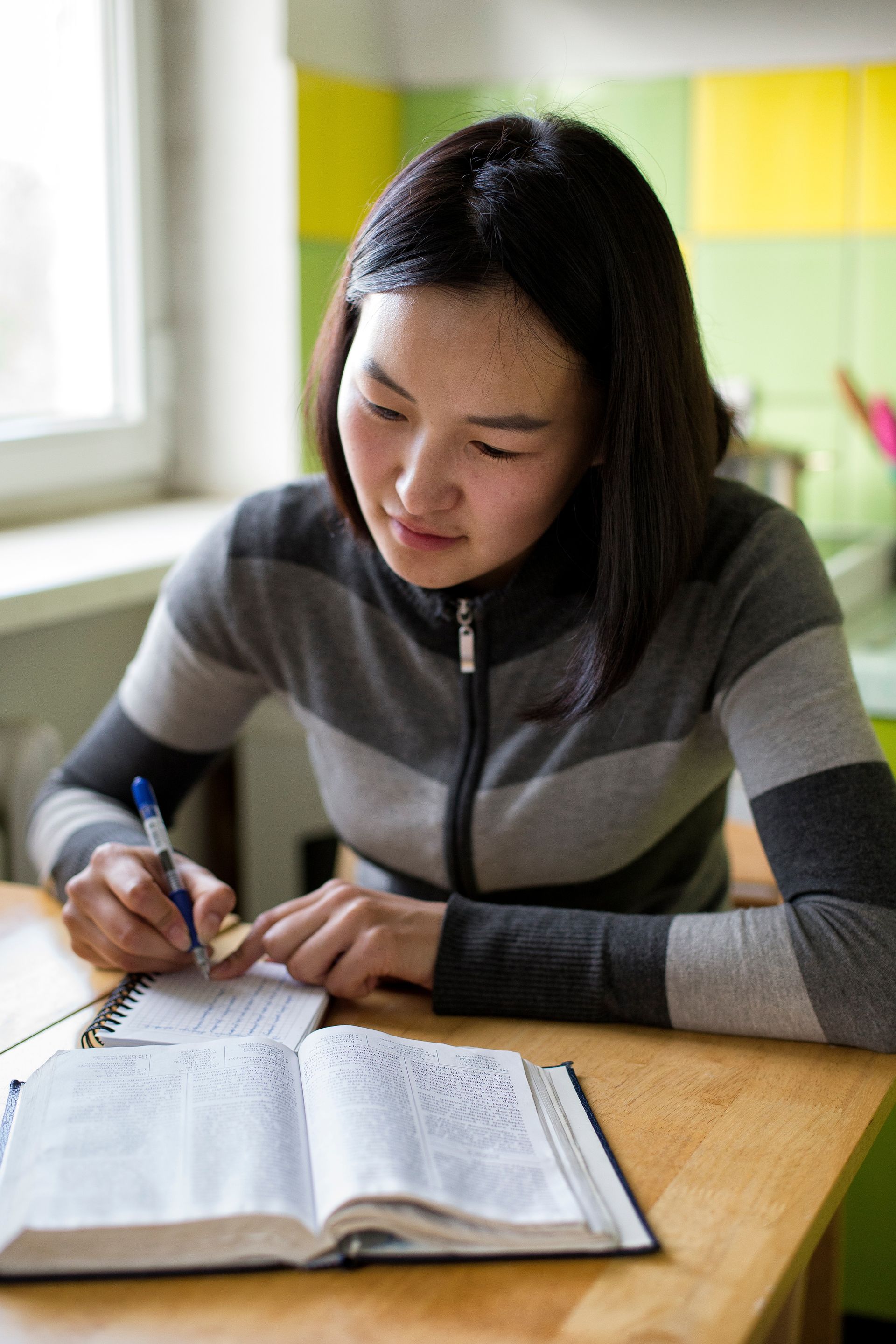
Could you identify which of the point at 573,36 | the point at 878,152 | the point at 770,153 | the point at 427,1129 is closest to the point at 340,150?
the point at 573,36

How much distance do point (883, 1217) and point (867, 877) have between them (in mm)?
891

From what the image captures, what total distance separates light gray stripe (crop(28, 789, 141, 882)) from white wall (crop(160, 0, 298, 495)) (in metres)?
1.01

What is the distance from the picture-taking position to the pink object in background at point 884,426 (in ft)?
6.77

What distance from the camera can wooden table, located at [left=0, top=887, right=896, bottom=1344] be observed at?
65 cm

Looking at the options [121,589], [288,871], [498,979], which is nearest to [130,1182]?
[498,979]

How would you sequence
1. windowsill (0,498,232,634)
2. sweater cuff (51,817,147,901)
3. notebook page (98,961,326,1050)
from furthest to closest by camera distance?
windowsill (0,498,232,634) < sweater cuff (51,817,147,901) < notebook page (98,961,326,1050)

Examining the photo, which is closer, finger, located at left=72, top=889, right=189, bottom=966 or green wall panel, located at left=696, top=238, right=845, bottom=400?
finger, located at left=72, top=889, right=189, bottom=966

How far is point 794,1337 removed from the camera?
49.1 inches

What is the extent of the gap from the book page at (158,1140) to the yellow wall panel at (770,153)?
5.71 ft

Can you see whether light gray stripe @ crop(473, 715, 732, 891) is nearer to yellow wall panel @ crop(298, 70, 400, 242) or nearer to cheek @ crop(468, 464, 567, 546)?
cheek @ crop(468, 464, 567, 546)

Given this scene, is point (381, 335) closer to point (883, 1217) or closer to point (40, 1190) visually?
point (40, 1190)

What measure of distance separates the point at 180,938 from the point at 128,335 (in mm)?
1376

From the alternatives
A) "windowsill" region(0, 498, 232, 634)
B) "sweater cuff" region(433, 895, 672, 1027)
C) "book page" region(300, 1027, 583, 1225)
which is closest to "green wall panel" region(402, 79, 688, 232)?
"windowsill" region(0, 498, 232, 634)

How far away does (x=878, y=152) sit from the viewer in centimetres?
207
